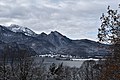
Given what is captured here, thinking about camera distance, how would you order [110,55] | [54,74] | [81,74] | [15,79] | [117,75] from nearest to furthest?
[117,75] < [110,55] < [15,79] < [54,74] < [81,74]

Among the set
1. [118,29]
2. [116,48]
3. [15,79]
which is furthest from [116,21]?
[15,79]

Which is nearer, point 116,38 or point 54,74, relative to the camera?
point 116,38

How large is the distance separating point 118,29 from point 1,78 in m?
52.1

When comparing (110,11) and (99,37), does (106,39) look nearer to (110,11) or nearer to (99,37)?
(99,37)

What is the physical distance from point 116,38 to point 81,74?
9392 centimetres

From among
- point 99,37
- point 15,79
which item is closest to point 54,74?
point 15,79

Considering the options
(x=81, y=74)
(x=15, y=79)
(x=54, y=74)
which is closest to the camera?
(x=15, y=79)

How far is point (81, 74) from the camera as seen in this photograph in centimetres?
10562

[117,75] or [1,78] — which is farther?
[1,78]

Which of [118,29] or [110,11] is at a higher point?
[110,11]

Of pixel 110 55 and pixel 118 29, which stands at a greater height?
pixel 118 29

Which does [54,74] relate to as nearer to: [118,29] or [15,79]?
[15,79]

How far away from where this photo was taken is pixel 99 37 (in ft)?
43.8

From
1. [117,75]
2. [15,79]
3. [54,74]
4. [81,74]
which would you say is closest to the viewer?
[117,75]
